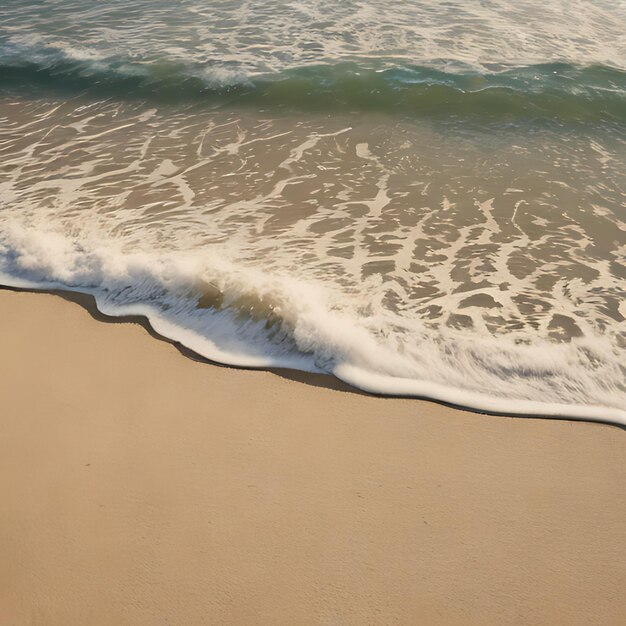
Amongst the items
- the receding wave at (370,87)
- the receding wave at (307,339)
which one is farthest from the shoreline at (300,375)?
the receding wave at (370,87)

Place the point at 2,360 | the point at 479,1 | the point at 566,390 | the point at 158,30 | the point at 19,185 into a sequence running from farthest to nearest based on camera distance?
the point at 479,1
the point at 158,30
the point at 19,185
the point at 2,360
the point at 566,390

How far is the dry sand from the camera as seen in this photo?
A: 201 cm

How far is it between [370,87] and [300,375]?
14.2ft

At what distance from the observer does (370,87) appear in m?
6.41

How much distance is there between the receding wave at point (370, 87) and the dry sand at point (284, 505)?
403 centimetres

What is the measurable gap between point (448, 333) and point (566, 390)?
564 mm

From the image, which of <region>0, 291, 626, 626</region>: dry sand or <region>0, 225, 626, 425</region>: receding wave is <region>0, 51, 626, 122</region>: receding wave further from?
<region>0, 291, 626, 626</region>: dry sand

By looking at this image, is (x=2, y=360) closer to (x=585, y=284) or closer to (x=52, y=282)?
(x=52, y=282)

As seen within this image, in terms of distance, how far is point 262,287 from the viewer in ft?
10.9

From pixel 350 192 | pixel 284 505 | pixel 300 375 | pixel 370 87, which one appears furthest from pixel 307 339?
pixel 370 87

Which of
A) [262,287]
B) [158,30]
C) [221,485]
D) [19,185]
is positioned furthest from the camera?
[158,30]

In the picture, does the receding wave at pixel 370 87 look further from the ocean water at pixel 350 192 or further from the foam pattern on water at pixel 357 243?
the foam pattern on water at pixel 357 243

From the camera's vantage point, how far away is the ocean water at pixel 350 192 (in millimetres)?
3006

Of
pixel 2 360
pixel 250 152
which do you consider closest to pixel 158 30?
pixel 250 152
